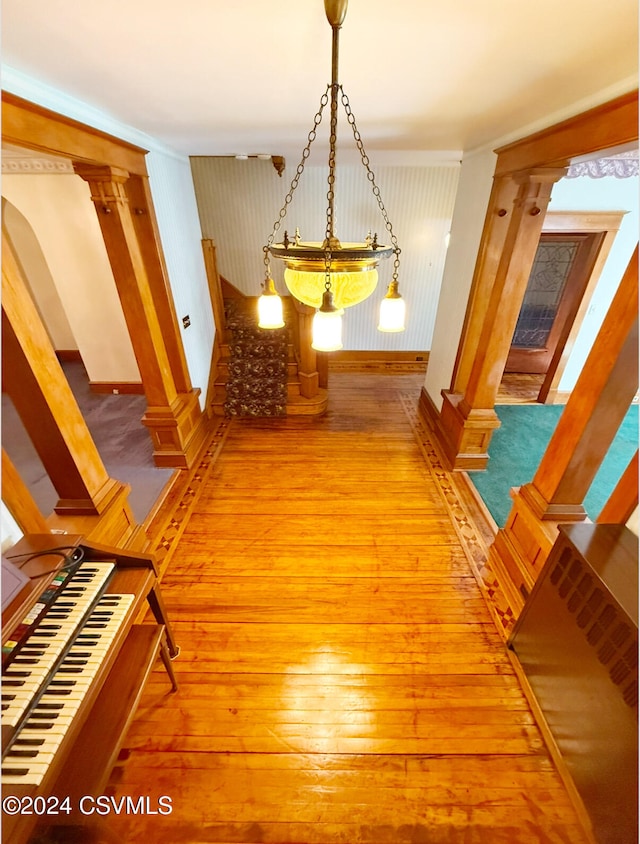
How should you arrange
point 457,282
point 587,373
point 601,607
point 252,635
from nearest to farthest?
point 601,607
point 587,373
point 252,635
point 457,282

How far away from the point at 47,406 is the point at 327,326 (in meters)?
1.49

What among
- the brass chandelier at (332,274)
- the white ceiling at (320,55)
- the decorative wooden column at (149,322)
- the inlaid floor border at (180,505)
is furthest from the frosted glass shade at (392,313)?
the inlaid floor border at (180,505)

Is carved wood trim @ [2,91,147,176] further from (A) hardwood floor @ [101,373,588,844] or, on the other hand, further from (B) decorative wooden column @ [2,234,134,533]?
(A) hardwood floor @ [101,373,588,844]

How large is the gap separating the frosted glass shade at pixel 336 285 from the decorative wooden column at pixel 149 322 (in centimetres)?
181

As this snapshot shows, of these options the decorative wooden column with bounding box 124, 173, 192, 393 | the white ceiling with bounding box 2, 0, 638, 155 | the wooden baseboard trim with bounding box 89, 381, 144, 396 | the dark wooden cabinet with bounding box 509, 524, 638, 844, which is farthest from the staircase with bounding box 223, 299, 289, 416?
the dark wooden cabinet with bounding box 509, 524, 638, 844

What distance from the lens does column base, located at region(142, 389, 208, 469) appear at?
11.1ft

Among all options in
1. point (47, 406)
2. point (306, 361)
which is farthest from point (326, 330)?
point (306, 361)

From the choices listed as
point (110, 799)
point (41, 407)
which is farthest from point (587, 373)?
point (110, 799)

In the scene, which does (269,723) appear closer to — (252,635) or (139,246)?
(252,635)

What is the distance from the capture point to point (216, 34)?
131 cm

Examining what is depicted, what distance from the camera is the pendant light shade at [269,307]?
1.71m

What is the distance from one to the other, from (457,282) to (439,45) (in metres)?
2.48

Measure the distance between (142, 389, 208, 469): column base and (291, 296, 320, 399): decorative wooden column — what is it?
50.6 inches

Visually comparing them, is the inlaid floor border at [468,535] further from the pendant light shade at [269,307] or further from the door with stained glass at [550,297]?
the pendant light shade at [269,307]
